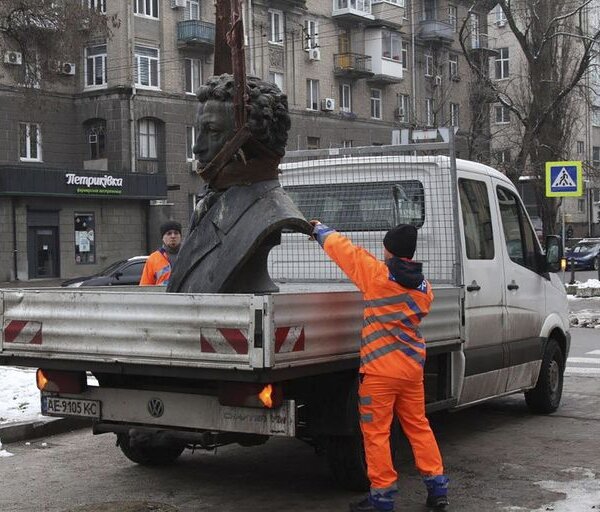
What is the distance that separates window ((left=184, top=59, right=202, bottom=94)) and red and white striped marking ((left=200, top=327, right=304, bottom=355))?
1423 inches

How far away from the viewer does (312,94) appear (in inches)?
1801

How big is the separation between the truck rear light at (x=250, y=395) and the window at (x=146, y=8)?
114 ft

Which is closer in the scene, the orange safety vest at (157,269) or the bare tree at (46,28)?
the orange safety vest at (157,269)

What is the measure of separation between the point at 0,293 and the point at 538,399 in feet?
17.3

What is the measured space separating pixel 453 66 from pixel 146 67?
22071mm

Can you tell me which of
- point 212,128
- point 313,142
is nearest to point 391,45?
point 313,142

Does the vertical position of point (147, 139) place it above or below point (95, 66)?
below

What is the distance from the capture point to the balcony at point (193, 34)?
39.3 metres

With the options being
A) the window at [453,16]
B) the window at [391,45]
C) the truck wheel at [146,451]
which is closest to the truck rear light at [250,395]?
the truck wheel at [146,451]

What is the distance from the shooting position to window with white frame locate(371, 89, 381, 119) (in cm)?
4979

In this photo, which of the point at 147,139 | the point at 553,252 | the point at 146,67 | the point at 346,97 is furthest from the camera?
the point at 346,97

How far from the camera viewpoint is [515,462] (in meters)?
7.28

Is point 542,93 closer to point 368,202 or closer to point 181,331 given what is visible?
point 368,202

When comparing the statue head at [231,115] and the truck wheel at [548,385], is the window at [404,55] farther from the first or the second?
the statue head at [231,115]
